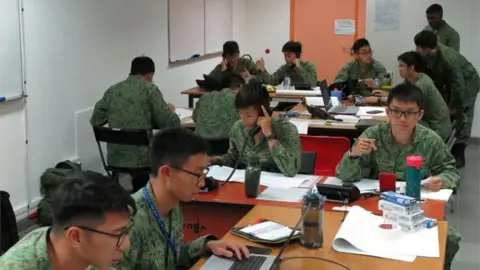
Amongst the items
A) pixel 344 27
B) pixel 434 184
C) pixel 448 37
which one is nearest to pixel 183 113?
pixel 434 184

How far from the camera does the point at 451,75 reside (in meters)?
6.45

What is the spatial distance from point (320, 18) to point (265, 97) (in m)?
6.14

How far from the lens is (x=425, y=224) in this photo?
2.62 meters

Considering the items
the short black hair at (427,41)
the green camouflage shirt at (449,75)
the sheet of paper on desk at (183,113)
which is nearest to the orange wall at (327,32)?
the green camouflage shirt at (449,75)

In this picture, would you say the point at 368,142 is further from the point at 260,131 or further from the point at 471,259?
the point at 471,259

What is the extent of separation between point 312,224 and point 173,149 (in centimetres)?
63

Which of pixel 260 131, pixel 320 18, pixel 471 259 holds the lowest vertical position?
pixel 471 259

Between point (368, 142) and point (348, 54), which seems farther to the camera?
point (348, 54)

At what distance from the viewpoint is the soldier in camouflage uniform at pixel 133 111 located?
491 cm

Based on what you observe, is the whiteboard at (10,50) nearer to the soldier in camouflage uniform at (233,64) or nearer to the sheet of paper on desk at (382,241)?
the sheet of paper on desk at (382,241)

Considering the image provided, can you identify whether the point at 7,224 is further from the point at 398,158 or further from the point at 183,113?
the point at 183,113

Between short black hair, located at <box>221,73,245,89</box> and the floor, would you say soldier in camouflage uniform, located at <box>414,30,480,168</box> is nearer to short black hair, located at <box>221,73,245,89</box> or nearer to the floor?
the floor

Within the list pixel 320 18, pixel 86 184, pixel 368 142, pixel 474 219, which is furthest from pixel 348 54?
pixel 86 184

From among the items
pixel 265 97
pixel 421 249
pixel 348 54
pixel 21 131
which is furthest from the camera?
pixel 348 54
